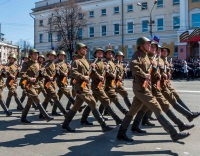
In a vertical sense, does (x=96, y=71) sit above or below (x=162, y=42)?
below

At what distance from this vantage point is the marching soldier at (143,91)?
19.9 ft

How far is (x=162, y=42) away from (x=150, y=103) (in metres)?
39.3

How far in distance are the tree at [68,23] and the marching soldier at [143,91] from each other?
4082cm

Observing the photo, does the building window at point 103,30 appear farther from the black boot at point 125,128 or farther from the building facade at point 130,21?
the black boot at point 125,128

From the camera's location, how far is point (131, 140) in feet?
21.7

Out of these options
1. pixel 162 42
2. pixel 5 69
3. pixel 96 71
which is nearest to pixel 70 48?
pixel 162 42

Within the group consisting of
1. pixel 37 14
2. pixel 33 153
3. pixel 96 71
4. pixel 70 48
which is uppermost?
pixel 37 14

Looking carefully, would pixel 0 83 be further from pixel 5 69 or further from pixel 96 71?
pixel 96 71

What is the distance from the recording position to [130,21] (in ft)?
155

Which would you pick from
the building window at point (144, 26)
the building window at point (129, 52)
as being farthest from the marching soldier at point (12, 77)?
the building window at point (129, 52)

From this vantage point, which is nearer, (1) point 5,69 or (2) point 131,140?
(2) point 131,140

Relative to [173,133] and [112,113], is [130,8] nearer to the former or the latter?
[112,113]

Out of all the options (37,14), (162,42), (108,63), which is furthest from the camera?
(37,14)

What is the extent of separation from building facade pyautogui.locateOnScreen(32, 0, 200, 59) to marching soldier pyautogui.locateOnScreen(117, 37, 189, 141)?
33.2 m
